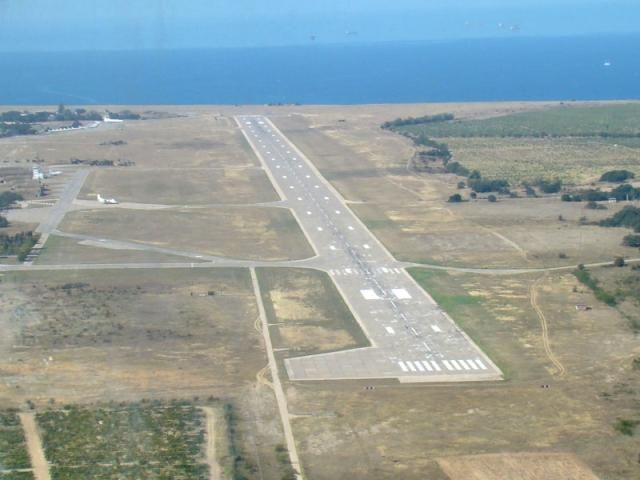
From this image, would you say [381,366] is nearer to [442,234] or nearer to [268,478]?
[268,478]

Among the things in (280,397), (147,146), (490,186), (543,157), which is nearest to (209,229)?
(490,186)

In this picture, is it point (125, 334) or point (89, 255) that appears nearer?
point (125, 334)

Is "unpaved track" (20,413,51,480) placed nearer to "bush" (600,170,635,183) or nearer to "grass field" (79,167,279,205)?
"grass field" (79,167,279,205)

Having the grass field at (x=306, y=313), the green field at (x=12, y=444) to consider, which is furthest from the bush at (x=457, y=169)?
the green field at (x=12, y=444)

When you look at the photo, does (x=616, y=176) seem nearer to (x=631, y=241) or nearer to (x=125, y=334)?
(x=631, y=241)

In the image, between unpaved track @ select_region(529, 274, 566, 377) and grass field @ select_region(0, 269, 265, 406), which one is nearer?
grass field @ select_region(0, 269, 265, 406)

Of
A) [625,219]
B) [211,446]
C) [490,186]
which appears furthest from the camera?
[490,186]

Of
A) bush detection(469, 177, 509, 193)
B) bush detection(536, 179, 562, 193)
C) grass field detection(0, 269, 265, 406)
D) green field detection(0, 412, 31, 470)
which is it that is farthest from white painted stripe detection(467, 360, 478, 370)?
bush detection(536, 179, 562, 193)
